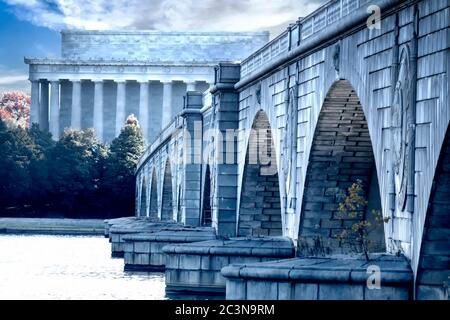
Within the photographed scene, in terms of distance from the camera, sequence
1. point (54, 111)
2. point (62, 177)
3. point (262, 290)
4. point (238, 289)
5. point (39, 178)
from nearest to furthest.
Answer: point (262, 290)
point (238, 289)
point (39, 178)
point (62, 177)
point (54, 111)

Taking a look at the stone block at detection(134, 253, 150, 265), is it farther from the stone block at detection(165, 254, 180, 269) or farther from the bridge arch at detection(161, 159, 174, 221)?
the bridge arch at detection(161, 159, 174, 221)

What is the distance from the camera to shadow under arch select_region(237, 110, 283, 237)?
40.2 m

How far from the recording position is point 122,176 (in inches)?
4535

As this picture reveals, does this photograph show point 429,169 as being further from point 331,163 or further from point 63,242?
point 63,242

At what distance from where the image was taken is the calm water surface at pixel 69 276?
37.2 m

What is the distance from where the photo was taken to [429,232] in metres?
21.0

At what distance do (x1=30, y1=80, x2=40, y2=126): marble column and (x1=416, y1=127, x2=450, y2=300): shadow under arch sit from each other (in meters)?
132

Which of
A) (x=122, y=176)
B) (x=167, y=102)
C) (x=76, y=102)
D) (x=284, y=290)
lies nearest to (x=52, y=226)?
(x=122, y=176)

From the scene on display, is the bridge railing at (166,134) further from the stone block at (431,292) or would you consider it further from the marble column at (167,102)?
the marble column at (167,102)

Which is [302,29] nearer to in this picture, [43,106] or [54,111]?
[54,111]

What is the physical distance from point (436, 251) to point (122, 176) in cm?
9495

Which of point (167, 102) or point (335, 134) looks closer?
point (335, 134)

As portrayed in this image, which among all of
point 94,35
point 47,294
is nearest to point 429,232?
point 47,294

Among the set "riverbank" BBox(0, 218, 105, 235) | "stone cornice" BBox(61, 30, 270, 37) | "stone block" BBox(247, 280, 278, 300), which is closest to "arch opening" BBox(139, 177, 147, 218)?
"riverbank" BBox(0, 218, 105, 235)
